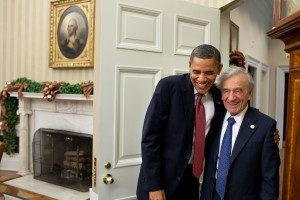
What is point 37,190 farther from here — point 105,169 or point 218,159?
point 218,159

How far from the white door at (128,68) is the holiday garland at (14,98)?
83.0 inches

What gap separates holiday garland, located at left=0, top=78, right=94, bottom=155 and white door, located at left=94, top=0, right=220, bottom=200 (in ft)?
6.91

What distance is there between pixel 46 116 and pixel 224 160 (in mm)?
3698

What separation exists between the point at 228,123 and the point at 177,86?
355 mm

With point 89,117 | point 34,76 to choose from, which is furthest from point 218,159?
point 34,76

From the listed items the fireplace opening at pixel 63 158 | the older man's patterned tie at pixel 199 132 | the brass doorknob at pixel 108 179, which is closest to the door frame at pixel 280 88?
the fireplace opening at pixel 63 158

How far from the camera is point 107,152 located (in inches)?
73.5

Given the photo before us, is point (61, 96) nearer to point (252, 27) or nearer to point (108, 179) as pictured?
point (108, 179)

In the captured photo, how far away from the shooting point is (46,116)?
447 centimetres

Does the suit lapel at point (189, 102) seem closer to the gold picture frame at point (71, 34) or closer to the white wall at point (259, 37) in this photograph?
the gold picture frame at point (71, 34)

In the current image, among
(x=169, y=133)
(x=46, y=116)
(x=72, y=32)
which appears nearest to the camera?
(x=169, y=133)

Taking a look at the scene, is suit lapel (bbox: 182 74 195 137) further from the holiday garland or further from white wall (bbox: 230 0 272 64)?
white wall (bbox: 230 0 272 64)

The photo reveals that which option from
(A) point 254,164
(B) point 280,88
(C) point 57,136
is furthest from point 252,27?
(A) point 254,164

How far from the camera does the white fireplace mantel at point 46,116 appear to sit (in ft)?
13.4
